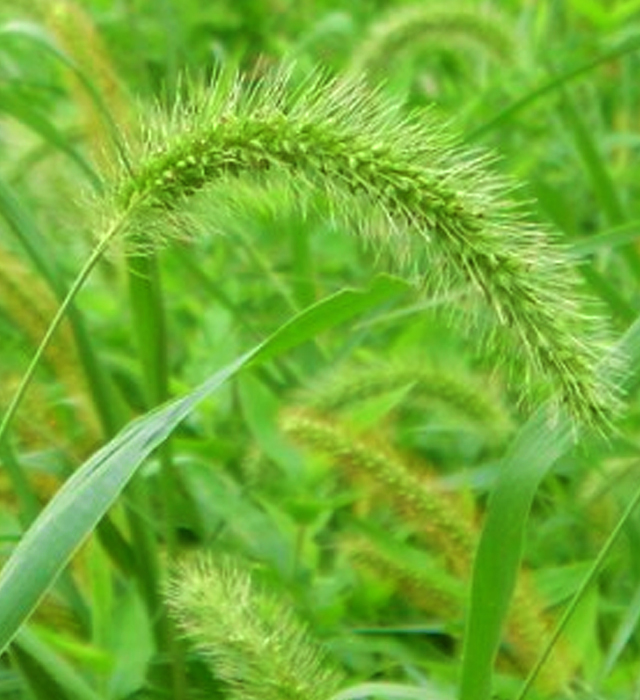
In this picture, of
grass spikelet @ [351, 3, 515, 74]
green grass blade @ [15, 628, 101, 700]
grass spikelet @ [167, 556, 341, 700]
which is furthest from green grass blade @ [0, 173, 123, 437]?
grass spikelet @ [351, 3, 515, 74]

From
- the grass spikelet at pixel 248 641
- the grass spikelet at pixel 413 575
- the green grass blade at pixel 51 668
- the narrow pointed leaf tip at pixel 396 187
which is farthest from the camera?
the grass spikelet at pixel 413 575

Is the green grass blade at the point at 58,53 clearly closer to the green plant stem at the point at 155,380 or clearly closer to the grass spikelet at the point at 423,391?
the green plant stem at the point at 155,380

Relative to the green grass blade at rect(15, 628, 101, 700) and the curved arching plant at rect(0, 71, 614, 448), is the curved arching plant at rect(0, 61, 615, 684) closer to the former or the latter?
the curved arching plant at rect(0, 71, 614, 448)

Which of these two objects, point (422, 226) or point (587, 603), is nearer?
point (422, 226)

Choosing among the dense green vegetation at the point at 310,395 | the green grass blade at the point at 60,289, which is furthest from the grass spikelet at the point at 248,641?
the green grass blade at the point at 60,289

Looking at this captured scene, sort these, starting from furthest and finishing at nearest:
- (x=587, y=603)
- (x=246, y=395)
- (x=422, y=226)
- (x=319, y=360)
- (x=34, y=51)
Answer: (x=34, y=51) → (x=319, y=360) → (x=246, y=395) → (x=587, y=603) → (x=422, y=226)

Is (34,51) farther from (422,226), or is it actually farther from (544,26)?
(422,226)

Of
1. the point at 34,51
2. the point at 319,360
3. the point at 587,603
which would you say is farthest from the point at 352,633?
the point at 34,51

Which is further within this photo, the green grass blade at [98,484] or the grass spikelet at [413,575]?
the grass spikelet at [413,575]
